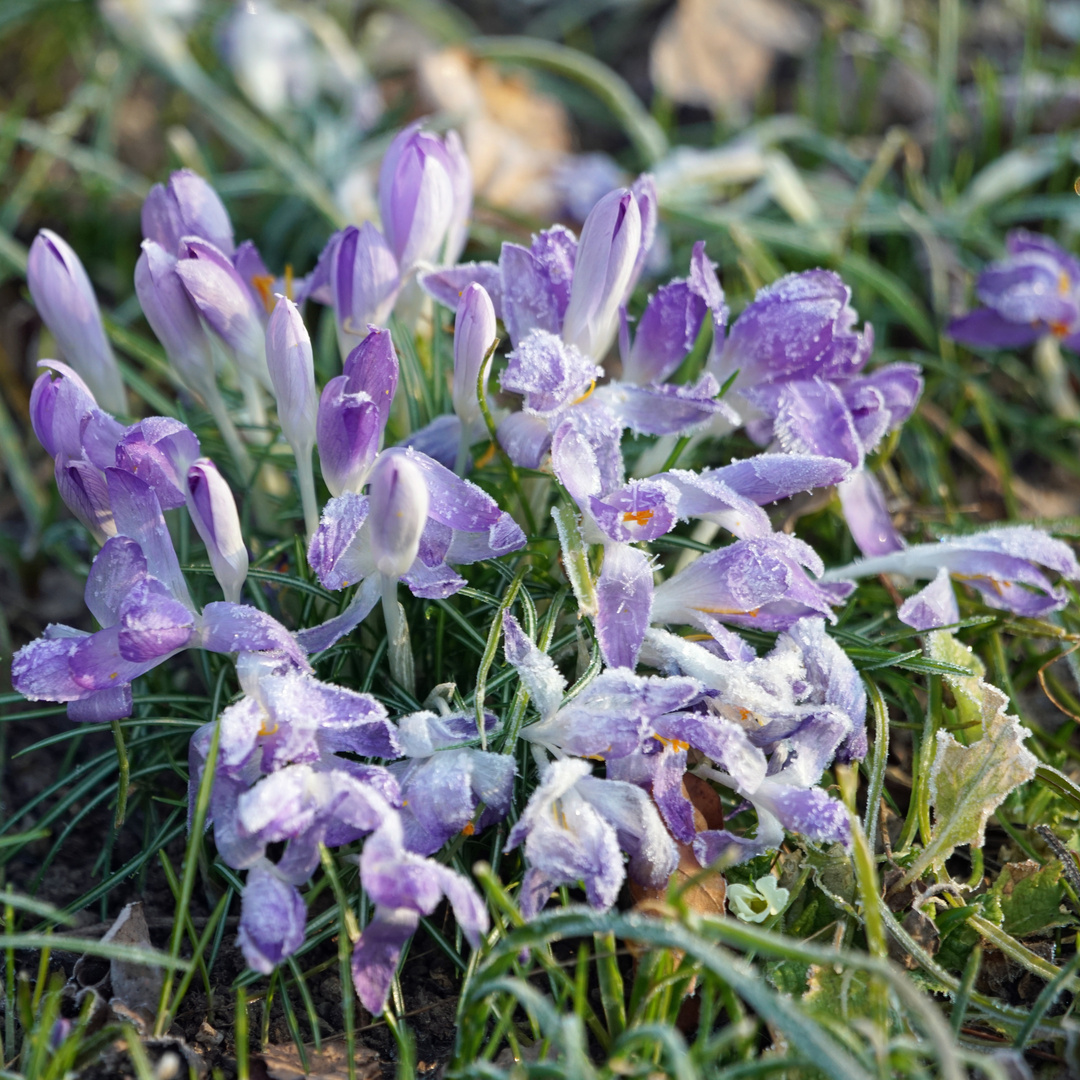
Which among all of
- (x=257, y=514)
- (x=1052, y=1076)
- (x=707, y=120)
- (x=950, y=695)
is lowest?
(x=1052, y=1076)

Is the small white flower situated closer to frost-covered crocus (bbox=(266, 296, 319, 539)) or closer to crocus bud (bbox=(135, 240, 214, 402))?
frost-covered crocus (bbox=(266, 296, 319, 539))

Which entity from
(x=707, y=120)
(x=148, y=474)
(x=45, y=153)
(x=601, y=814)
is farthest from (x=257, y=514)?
(x=707, y=120)

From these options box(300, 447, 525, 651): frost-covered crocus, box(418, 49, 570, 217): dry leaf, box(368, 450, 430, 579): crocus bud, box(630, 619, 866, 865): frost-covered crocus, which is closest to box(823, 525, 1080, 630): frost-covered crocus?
box(630, 619, 866, 865): frost-covered crocus

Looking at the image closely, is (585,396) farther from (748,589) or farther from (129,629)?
(129,629)

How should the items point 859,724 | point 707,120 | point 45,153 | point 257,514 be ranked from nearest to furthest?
point 859,724 < point 257,514 < point 45,153 < point 707,120

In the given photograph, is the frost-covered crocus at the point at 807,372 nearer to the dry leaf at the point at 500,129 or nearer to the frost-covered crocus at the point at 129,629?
the frost-covered crocus at the point at 129,629

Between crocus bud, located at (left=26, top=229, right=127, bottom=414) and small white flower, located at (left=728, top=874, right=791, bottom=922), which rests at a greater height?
crocus bud, located at (left=26, top=229, right=127, bottom=414)

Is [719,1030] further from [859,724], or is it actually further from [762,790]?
[859,724]
